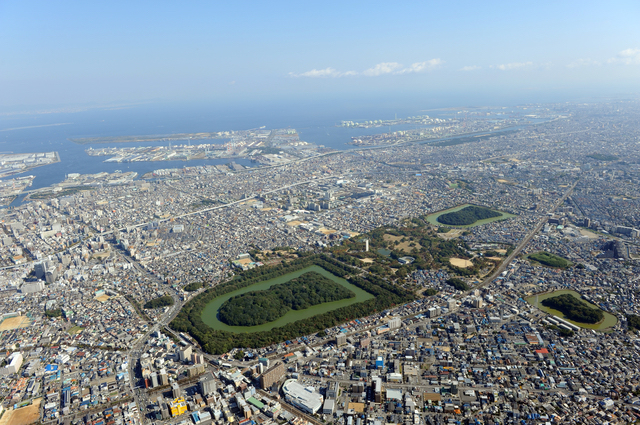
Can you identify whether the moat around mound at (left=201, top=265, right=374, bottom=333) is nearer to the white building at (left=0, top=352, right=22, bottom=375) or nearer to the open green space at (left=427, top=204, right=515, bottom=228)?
the white building at (left=0, top=352, right=22, bottom=375)

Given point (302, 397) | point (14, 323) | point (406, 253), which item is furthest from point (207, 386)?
point (406, 253)

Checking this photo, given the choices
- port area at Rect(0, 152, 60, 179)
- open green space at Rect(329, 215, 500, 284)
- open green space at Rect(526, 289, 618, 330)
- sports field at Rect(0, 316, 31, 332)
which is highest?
port area at Rect(0, 152, 60, 179)

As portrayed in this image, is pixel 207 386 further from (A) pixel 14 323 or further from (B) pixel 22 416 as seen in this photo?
(A) pixel 14 323

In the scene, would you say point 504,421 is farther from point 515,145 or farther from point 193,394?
point 515,145

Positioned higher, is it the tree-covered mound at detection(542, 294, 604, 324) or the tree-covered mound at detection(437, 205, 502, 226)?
the tree-covered mound at detection(437, 205, 502, 226)

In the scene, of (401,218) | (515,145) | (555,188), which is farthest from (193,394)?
(515,145)

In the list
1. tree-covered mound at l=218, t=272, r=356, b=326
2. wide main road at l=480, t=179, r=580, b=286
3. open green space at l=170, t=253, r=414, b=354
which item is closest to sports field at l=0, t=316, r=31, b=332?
open green space at l=170, t=253, r=414, b=354

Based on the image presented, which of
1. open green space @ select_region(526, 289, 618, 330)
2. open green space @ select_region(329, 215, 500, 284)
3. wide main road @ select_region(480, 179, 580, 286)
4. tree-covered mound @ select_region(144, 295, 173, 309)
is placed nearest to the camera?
open green space @ select_region(526, 289, 618, 330)
